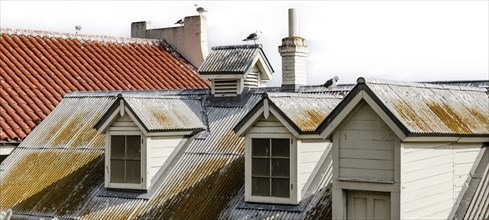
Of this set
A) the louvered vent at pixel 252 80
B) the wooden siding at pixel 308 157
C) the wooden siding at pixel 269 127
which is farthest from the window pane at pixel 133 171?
the wooden siding at pixel 308 157

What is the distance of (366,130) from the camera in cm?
1347

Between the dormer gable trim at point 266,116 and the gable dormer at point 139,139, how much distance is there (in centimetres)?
224

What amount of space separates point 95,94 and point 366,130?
953cm

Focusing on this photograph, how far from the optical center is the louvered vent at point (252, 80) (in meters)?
19.0

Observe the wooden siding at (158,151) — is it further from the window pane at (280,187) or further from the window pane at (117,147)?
the window pane at (280,187)

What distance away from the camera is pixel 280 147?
15.2m

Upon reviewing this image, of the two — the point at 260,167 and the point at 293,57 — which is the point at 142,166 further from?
the point at 293,57

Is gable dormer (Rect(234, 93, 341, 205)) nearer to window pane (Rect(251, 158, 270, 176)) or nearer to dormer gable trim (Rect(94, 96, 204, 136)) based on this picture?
window pane (Rect(251, 158, 270, 176))

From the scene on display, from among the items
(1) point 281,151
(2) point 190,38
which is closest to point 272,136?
(1) point 281,151

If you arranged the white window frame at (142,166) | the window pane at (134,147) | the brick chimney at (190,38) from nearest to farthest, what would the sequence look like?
the white window frame at (142,166) < the window pane at (134,147) < the brick chimney at (190,38)

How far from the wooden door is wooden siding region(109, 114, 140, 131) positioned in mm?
4958

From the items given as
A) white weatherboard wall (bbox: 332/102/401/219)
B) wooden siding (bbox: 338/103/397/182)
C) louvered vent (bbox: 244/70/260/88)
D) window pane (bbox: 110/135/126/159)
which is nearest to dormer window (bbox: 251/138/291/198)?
white weatherboard wall (bbox: 332/102/401/219)

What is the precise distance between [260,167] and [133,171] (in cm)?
313

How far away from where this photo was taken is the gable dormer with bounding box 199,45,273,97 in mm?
18688
